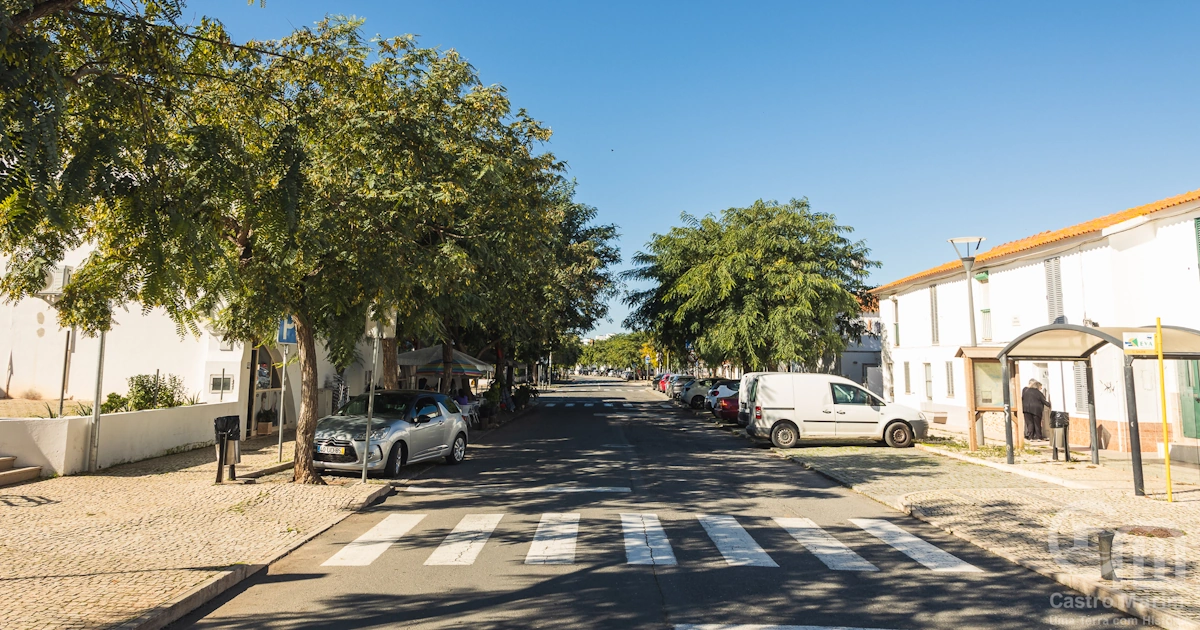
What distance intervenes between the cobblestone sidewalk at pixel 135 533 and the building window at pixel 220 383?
483 centimetres

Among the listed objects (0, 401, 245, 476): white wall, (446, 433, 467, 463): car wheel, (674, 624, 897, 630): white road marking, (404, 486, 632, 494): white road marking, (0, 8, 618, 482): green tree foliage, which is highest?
(0, 8, 618, 482): green tree foliage

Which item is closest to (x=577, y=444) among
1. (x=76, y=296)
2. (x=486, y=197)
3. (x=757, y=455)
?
(x=757, y=455)

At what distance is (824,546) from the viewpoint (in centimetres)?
819

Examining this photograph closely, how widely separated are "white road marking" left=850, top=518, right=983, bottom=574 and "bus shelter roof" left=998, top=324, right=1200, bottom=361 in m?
5.01

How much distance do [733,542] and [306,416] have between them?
7150 mm

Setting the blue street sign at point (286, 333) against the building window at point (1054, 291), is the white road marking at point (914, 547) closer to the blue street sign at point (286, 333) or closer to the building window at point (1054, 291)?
the blue street sign at point (286, 333)

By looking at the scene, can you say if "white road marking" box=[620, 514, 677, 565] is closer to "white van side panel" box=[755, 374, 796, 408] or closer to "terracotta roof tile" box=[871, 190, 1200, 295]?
"white van side panel" box=[755, 374, 796, 408]

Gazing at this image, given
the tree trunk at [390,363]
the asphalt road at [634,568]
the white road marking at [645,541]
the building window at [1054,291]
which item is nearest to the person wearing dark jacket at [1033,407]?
the building window at [1054,291]

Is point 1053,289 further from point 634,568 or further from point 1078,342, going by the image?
point 634,568

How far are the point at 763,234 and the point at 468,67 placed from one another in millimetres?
16185

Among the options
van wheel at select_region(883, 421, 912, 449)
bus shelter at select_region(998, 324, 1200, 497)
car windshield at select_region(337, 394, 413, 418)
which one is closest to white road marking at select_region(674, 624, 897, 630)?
bus shelter at select_region(998, 324, 1200, 497)

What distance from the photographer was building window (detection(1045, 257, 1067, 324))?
19.6 metres

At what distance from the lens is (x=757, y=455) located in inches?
715

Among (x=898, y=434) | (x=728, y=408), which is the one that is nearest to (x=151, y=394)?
(x=898, y=434)
